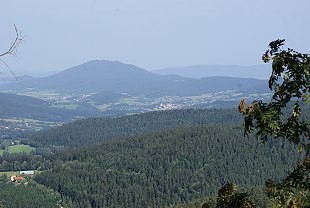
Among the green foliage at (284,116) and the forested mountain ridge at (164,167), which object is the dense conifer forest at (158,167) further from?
the green foliage at (284,116)

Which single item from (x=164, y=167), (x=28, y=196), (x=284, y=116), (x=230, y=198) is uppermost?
(x=284, y=116)

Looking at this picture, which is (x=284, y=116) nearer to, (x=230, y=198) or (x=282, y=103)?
(x=282, y=103)

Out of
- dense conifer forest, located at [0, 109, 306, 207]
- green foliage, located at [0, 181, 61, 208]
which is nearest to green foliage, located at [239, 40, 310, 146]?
green foliage, located at [0, 181, 61, 208]

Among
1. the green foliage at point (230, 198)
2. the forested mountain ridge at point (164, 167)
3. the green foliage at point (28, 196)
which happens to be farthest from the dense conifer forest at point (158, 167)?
the green foliage at point (230, 198)

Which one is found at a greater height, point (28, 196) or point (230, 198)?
point (230, 198)

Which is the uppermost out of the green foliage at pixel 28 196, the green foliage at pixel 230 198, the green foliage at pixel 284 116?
the green foliage at pixel 284 116

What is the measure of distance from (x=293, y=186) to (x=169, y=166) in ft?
438

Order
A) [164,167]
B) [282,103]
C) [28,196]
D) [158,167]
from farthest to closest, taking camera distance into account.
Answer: [164,167], [158,167], [28,196], [282,103]

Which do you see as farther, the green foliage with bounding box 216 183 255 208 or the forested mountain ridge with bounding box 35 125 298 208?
the forested mountain ridge with bounding box 35 125 298 208

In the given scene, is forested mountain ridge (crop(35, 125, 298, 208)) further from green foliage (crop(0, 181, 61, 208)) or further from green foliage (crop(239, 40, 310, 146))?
green foliage (crop(239, 40, 310, 146))

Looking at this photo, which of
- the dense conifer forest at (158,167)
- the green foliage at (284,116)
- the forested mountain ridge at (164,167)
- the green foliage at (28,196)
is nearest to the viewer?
the green foliage at (284,116)

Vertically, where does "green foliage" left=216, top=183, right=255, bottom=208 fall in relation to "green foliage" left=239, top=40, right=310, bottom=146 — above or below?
below

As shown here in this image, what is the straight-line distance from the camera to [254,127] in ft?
26.4

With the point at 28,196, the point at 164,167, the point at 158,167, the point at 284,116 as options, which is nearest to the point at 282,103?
the point at 284,116
